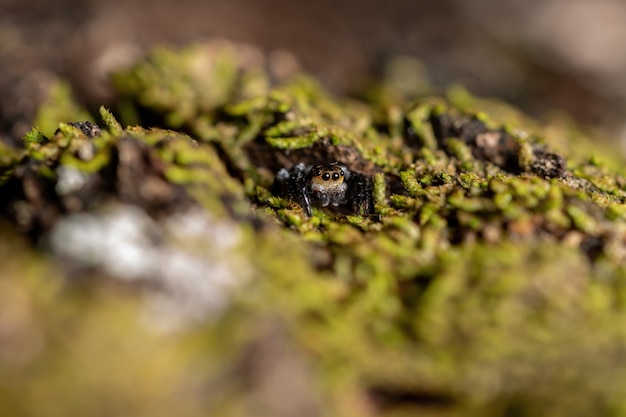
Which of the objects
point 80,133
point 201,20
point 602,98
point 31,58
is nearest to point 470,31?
point 602,98

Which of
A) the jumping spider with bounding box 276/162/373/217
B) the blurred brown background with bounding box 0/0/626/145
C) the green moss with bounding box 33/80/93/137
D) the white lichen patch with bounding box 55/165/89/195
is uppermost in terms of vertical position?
the blurred brown background with bounding box 0/0/626/145

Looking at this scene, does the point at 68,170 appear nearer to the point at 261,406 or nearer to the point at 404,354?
the point at 261,406

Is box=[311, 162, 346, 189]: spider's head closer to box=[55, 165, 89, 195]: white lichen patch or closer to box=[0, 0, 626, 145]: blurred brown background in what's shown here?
box=[55, 165, 89, 195]: white lichen patch

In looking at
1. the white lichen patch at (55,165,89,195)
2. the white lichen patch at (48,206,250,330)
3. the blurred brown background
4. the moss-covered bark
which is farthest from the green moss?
the white lichen patch at (48,206,250,330)

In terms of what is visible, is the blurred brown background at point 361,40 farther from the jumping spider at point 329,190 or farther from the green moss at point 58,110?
the jumping spider at point 329,190

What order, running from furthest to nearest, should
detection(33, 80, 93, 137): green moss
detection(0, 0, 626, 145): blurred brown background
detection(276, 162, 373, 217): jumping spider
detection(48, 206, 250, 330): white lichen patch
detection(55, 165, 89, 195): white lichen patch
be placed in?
detection(0, 0, 626, 145): blurred brown background → detection(33, 80, 93, 137): green moss → detection(276, 162, 373, 217): jumping spider → detection(55, 165, 89, 195): white lichen patch → detection(48, 206, 250, 330): white lichen patch

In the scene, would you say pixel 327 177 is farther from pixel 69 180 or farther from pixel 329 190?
pixel 69 180

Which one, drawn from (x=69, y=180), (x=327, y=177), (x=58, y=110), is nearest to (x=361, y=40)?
(x=58, y=110)

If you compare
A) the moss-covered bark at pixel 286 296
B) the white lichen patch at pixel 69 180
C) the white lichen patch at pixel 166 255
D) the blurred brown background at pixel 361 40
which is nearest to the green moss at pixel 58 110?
the blurred brown background at pixel 361 40
